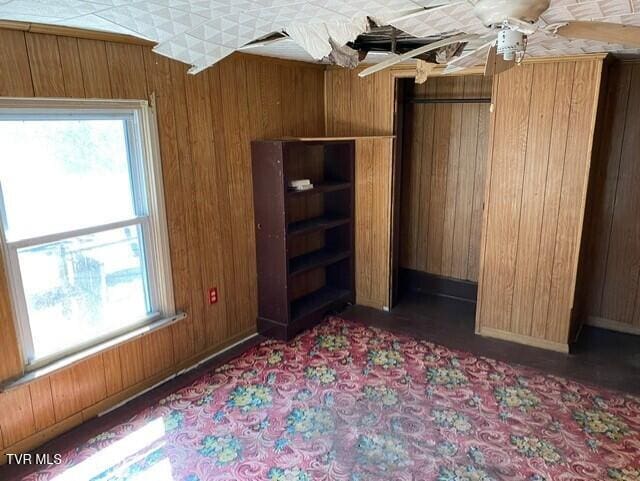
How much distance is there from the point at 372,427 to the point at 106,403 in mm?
1634

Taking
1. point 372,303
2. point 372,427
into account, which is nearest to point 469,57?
point 372,427

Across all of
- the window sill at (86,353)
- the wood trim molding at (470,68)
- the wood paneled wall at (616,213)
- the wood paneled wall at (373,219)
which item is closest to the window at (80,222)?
the window sill at (86,353)

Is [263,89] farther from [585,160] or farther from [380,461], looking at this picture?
[380,461]

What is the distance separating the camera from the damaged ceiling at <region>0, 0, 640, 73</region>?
188cm

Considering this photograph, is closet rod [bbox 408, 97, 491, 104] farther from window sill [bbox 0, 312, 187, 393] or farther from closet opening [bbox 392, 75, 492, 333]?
window sill [bbox 0, 312, 187, 393]

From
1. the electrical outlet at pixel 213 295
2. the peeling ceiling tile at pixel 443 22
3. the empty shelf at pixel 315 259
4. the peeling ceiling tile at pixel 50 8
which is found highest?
the peeling ceiling tile at pixel 50 8

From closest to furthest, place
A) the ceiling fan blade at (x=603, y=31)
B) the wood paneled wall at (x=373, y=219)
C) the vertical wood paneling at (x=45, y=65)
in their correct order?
the ceiling fan blade at (x=603, y=31), the vertical wood paneling at (x=45, y=65), the wood paneled wall at (x=373, y=219)

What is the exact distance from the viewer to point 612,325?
4078 mm

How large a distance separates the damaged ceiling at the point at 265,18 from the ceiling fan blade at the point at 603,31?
144 millimetres

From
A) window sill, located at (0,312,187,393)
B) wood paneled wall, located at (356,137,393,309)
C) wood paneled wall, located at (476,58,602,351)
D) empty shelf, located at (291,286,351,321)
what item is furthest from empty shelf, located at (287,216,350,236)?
wood paneled wall, located at (476,58,602,351)

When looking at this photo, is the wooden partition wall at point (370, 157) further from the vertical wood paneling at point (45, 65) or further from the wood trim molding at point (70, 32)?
the vertical wood paneling at point (45, 65)

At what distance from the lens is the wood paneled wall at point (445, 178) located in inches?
A: 175

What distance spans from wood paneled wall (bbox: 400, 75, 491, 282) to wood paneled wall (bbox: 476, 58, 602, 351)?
2.66ft

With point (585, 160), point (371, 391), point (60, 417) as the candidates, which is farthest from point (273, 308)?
point (585, 160)
